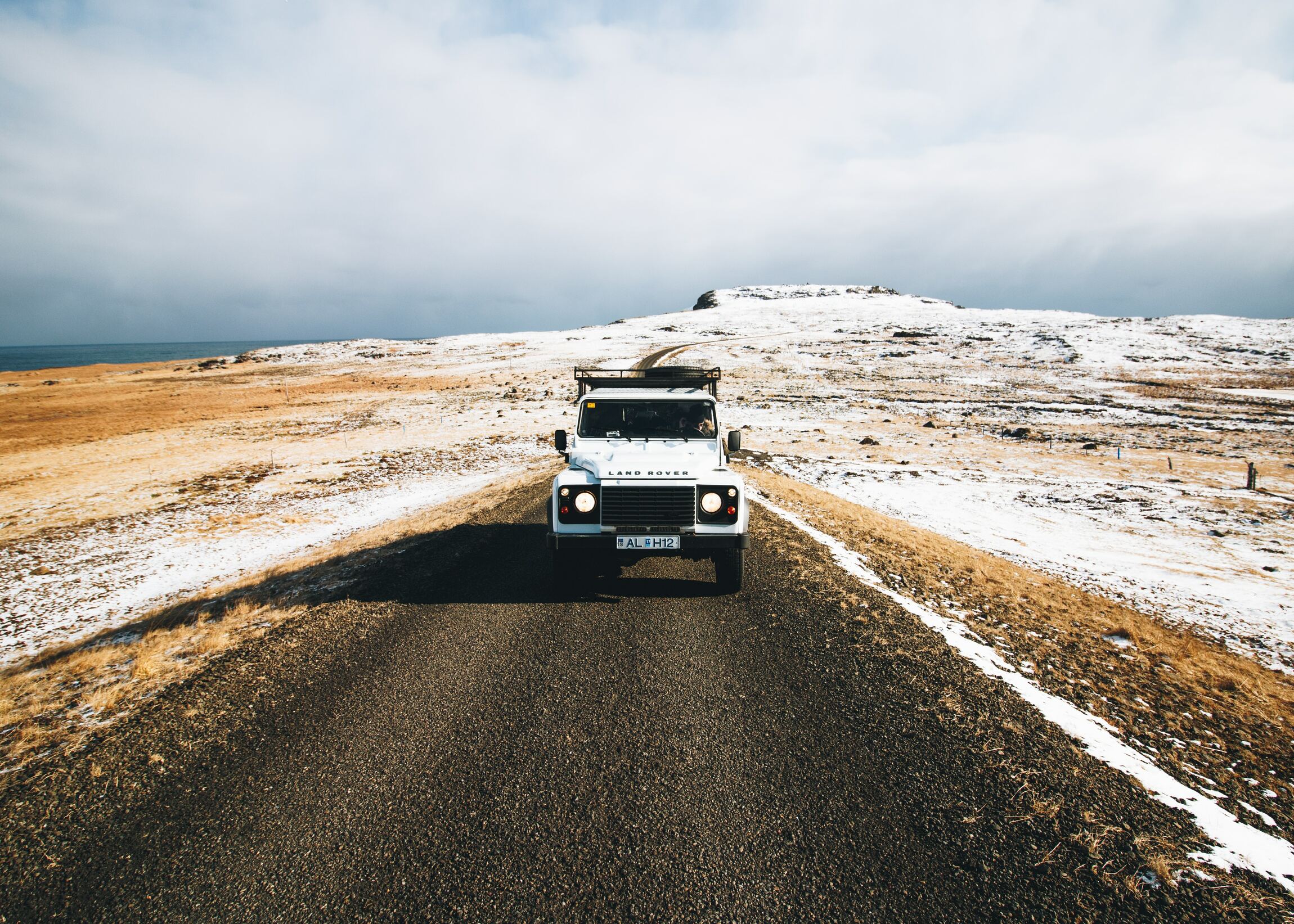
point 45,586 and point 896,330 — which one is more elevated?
point 896,330

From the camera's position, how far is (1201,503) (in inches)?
688

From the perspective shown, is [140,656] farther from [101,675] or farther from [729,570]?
[729,570]

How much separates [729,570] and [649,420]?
110 inches

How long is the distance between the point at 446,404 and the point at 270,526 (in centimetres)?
2641

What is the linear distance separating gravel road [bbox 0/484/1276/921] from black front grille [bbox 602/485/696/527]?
1.42 metres

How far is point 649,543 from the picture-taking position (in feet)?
25.2

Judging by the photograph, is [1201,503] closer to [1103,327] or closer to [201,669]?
[201,669]

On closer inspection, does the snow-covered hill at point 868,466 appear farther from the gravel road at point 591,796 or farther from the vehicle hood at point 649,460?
the vehicle hood at point 649,460

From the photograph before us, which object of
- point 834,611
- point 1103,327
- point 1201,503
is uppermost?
point 1103,327

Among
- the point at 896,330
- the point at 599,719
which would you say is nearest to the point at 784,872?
the point at 599,719

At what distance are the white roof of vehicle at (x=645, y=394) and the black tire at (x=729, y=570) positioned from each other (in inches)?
106

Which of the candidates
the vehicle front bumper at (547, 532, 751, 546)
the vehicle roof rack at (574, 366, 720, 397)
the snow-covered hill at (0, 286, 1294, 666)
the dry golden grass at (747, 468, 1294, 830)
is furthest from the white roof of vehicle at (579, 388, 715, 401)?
the snow-covered hill at (0, 286, 1294, 666)

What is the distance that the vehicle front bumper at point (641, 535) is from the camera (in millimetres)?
7688

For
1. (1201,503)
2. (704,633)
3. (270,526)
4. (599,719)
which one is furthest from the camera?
(1201,503)
